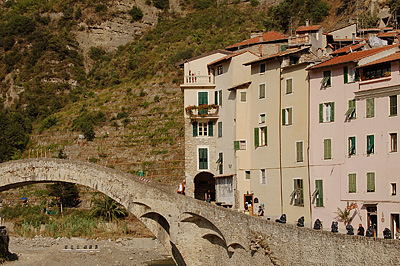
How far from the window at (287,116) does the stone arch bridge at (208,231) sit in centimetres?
712

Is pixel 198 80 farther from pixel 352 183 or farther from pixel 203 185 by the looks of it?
pixel 352 183

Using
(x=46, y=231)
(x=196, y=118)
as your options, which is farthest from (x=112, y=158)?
(x=196, y=118)

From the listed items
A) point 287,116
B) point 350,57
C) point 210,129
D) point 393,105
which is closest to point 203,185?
point 210,129

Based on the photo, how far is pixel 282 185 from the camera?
43531mm

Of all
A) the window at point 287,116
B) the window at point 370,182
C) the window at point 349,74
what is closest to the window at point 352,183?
the window at point 370,182

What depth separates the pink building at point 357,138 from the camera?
3700cm

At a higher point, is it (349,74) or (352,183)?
(349,74)

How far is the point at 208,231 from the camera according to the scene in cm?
4338

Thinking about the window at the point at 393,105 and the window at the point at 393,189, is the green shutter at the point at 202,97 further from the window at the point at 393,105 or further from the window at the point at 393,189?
the window at the point at 393,189

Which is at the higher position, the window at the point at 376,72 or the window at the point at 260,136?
the window at the point at 376,72

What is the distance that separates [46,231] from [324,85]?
43.2m

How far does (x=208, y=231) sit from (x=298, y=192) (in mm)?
6113

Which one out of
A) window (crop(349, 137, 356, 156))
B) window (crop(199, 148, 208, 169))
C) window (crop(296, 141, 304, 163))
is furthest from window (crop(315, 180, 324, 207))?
window (crop(199, 148, 208, 169))

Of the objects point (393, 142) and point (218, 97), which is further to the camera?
point (218, 97)
